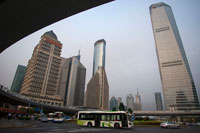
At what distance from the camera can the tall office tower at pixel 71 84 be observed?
154750 millimetres

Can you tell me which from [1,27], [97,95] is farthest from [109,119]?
[97,95]

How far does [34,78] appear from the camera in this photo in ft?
315

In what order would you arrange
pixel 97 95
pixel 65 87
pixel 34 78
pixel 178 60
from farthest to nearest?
pixel 65 87, pixel 97 95, pixel 178 60, pixel 34 78

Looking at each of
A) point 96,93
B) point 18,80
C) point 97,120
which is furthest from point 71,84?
point 97,120

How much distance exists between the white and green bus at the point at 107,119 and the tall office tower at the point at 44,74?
267 ft

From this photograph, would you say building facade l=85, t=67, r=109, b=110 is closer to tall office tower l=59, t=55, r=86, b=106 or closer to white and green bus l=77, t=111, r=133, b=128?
tall office tower l=59, t=55, r=86, b=106

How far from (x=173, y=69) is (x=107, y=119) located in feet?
427

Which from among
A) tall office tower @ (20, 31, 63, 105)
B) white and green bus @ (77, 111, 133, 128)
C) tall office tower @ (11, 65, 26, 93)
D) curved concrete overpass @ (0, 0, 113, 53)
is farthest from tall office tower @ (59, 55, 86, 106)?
curved concrete overpass @ (0, 0, 113, 53)

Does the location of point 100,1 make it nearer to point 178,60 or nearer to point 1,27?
point 1,27

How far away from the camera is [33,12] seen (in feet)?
21.5

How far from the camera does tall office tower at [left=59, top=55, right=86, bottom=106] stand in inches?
6093

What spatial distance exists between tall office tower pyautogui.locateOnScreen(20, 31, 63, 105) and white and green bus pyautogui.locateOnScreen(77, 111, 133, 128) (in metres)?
81.4

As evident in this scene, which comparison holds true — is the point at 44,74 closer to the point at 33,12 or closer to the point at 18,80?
the point at 18,80

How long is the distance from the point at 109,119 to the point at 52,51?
4110 inches
